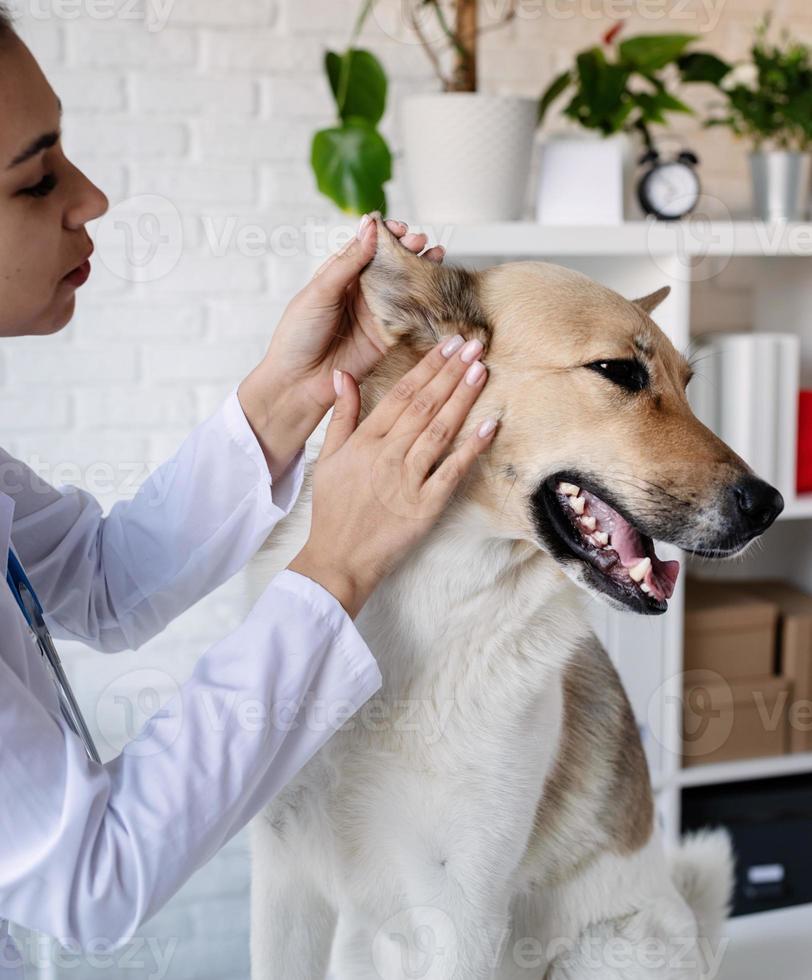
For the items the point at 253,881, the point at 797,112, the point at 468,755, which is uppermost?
the point at 797,112

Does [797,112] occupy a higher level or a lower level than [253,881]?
higher

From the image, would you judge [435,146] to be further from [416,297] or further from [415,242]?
[416,297]

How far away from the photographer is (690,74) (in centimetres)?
201

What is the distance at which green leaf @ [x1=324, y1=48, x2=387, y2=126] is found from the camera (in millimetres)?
1821

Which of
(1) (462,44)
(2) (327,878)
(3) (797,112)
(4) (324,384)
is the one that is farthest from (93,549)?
(3) (797,112)

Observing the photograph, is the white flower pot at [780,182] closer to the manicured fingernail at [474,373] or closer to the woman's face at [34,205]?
the manicured fingernail at [474,373]

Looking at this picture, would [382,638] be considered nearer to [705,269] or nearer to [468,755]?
[468,755]

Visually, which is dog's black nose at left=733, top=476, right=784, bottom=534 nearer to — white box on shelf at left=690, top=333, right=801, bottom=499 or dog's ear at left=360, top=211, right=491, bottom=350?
dog's ear at left=360, top=211, right=491, bottom=350

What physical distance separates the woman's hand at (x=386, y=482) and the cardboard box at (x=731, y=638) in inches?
54.1

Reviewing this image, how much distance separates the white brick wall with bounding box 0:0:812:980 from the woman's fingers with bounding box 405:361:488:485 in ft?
3.87

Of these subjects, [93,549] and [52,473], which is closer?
[93,549]

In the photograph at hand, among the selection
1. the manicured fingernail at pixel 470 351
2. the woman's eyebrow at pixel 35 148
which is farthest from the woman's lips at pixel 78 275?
the manicured fingernail at pixel 470 351

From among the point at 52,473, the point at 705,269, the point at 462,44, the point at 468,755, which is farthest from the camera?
the point at 705,269

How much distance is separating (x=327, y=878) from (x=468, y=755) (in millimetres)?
216
